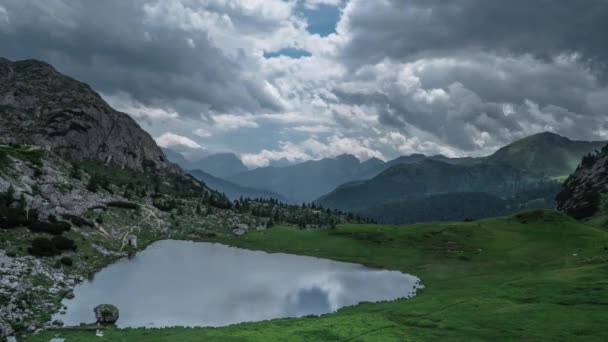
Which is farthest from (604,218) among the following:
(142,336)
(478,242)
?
(142,336)

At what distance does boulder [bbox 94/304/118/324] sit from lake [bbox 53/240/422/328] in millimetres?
1262

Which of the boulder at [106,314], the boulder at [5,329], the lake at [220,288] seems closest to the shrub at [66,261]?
the lake at [220,288]

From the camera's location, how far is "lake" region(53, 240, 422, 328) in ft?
196

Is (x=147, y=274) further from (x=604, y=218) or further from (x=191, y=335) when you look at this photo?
(x=604, y=218)

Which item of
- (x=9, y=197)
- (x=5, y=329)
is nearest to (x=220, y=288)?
(x=5, y=329)

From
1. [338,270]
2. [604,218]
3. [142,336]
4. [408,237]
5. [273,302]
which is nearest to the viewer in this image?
[142,336]

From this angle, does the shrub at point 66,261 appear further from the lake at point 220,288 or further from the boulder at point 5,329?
the boulder at point 5,329

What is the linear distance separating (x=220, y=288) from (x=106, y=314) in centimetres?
3149

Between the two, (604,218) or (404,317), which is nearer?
(404,317)

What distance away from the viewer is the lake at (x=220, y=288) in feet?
196

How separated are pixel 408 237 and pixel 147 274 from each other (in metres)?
103

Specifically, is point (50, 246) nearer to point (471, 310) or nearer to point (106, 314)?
point (106, 314)

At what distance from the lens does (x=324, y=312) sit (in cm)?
6756

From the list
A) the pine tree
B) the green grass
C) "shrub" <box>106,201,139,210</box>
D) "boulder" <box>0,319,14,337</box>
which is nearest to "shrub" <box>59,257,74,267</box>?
the pine tree
